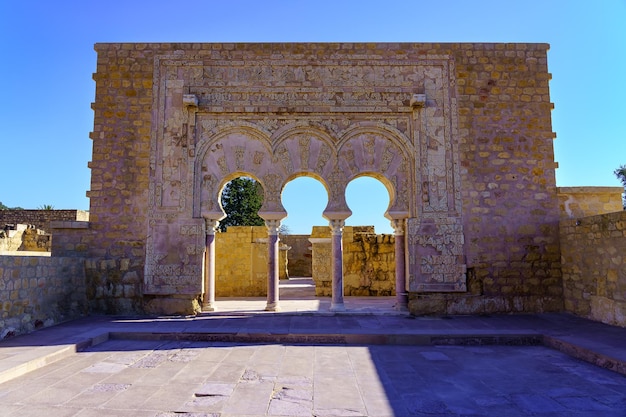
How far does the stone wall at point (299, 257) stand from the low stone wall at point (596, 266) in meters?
14.2

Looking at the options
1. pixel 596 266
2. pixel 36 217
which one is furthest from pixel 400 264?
pixel 36 217

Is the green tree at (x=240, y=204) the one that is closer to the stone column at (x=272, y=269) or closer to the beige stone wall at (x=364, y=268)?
the beige stone wall at (x=364, y=268)

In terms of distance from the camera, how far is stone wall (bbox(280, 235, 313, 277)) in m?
21.1

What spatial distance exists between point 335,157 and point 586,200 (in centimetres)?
515

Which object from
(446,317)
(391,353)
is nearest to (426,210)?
(446,317)

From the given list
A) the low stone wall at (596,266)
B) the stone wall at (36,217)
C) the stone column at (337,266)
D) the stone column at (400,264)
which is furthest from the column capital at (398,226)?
the stone wall at (36,217)

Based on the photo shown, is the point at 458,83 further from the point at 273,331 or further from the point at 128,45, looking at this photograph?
the point at 128,45

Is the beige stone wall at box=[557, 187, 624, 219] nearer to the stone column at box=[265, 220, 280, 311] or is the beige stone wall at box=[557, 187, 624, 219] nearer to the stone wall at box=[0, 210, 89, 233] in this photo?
the stone column at box=[265, 220, 280, 311]

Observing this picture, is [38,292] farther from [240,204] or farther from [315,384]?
[240,204]

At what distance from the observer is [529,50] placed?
867 cm

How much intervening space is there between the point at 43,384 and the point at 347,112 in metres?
6.54

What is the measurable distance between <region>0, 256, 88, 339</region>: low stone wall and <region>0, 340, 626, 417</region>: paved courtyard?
1354mm

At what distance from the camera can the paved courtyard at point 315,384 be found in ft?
11.4

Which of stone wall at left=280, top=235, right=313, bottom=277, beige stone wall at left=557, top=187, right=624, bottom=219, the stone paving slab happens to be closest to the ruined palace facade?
beige stone wall at left=557, top=187, right=624, bottom=219
